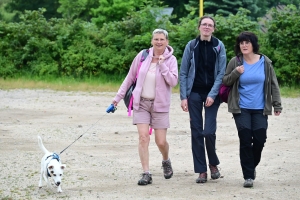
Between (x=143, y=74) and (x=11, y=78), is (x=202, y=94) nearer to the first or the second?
(x=143, y=74)

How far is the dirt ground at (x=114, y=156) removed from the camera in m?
9.06

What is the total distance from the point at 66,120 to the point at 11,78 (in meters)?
10.2

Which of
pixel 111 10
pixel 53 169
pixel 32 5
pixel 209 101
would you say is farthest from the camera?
pixel 32 5

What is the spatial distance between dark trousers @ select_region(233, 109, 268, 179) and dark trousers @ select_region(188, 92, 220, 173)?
31 centimetres

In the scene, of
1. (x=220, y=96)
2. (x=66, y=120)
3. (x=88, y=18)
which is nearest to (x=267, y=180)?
(x=220, y=96)

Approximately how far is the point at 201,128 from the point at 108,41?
17093mm

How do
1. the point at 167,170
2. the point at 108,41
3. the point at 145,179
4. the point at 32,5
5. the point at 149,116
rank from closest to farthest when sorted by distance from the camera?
the point at 145,179 < the point at 149,116 < the point at 167,170 < the point at 108,41 < the point at 32,5

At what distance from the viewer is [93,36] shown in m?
26.8

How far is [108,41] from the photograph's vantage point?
86.6 ft

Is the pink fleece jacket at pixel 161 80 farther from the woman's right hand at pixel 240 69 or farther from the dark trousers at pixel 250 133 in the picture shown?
the dark trousers at pixel 250 133

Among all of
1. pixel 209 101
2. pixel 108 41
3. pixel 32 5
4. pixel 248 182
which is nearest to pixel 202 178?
pixel 248 182

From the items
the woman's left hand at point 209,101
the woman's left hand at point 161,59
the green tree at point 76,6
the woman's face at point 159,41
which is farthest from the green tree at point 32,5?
the woman's left hand at point 209,101

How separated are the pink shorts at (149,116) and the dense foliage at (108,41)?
50.0 feet

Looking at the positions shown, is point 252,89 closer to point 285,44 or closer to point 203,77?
point 203,77
